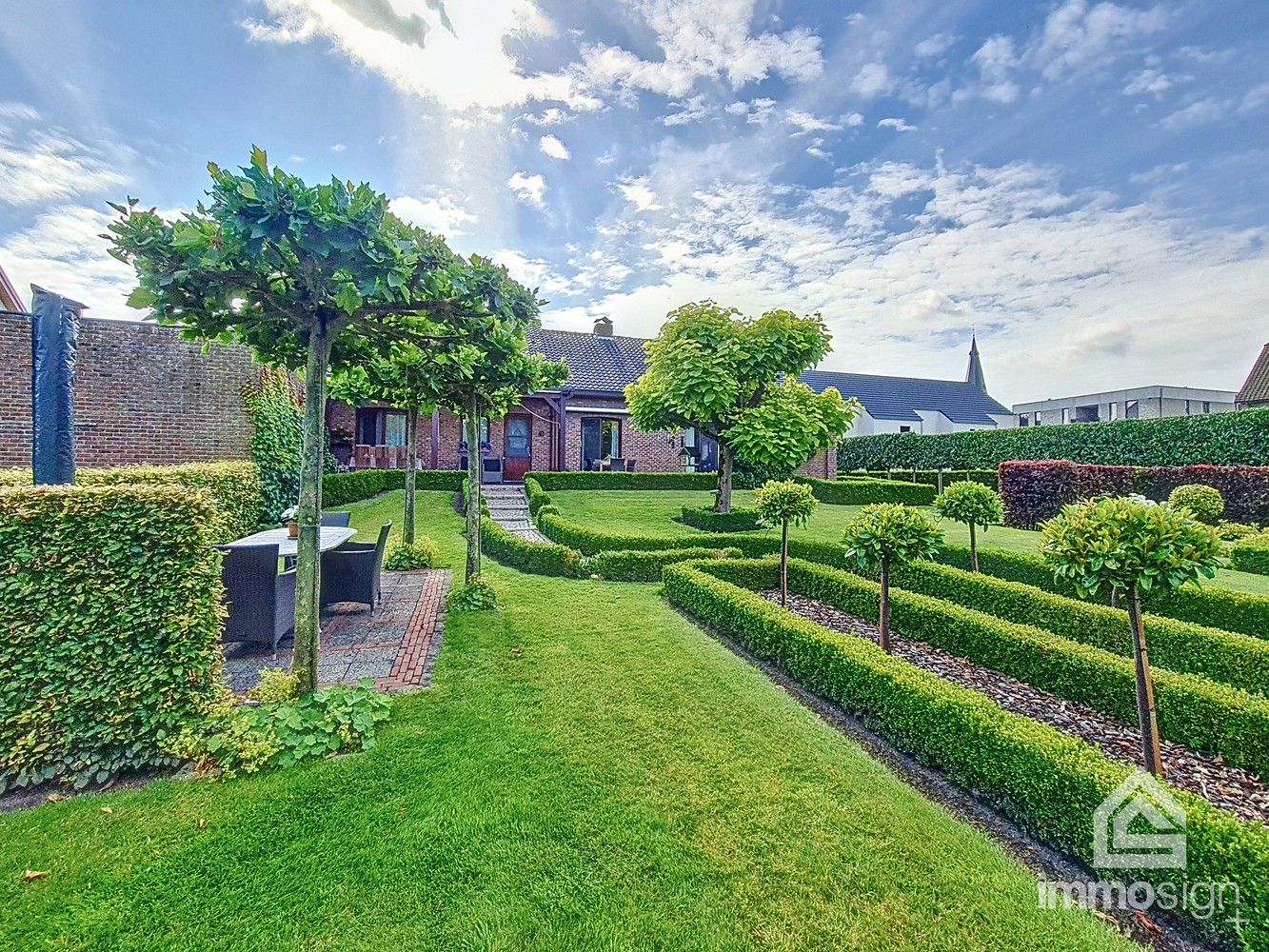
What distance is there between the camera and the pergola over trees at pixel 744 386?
1120 centimetres

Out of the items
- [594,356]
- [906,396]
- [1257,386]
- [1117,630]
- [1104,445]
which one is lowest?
[1117,630]

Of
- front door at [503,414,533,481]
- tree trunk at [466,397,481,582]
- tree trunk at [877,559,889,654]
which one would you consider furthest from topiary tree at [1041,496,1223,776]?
front door at [503,414,533,481]

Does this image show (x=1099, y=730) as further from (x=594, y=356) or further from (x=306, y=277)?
(x=594, y=356)

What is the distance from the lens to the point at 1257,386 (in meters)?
21.5

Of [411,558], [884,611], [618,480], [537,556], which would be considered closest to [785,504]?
[884,611]

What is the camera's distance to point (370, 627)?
5555mm

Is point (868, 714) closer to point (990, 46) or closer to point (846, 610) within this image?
point (846, 610)

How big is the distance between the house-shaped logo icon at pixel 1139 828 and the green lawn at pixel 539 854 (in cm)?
41

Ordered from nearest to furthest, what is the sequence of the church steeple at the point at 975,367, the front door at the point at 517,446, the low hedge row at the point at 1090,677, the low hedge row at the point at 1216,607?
the low hedge row at the point at 1090,677, the low hedge row at the point at 1216,607, the front door at the point at 517,446, the church steeple at the point at 975,367

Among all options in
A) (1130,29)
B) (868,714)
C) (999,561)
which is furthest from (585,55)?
(999,561)

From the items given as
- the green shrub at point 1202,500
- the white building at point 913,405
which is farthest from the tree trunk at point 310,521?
the white building at point 913,405

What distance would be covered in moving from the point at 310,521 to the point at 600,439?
51.9 ft

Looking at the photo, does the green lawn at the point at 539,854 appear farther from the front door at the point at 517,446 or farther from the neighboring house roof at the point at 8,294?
the neighboring house roof at the point at 8,294

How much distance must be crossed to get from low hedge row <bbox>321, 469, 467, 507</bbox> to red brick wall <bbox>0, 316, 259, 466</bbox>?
297 centimetres
